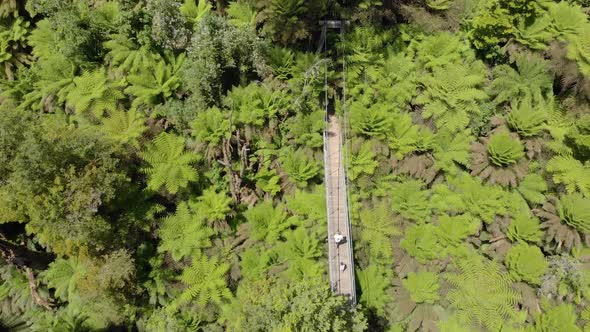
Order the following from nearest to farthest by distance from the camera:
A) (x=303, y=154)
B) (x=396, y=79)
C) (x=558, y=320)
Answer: (x=558, y=320) → (x=303, y=154) → (x=396, y=79)

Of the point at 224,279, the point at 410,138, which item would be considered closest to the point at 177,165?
the point at 224,279

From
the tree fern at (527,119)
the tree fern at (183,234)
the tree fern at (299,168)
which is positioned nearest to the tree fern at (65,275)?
the tree fern at (183,234)

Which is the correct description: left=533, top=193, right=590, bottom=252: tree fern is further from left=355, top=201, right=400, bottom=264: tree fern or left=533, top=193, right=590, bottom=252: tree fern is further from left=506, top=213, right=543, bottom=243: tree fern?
left=355, top=201, right=400, bottom=264: tree fern

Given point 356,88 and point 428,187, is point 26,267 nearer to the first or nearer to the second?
point 356,88

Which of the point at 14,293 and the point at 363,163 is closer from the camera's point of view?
the point at 363,163

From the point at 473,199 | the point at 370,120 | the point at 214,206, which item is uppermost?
the point at 370,120

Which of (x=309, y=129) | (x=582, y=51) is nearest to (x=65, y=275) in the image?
(x=309, y=129)

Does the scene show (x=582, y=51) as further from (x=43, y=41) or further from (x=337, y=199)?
(x=43, y=41)
